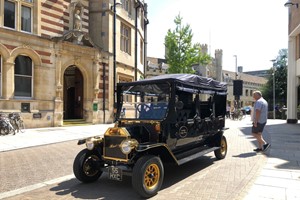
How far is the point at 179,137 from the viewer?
22.1 ft

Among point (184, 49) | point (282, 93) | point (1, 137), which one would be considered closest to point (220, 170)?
point (1, 137)

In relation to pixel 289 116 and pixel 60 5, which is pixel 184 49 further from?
pixel 60 5

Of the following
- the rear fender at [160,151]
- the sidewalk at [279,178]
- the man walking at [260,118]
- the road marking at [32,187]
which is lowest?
the road marking at [32,187]

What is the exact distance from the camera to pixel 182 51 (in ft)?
95.3

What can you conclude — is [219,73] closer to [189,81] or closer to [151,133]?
[189,81]

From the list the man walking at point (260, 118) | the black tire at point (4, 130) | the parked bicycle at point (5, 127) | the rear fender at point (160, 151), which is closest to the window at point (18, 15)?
the parked bicycle at point (5, 127)

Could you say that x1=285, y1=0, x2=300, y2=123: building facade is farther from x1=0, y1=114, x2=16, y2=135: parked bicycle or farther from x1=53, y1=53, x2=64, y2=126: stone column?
x1=0, y1=114, x2=16, y2=135: parked bicycle

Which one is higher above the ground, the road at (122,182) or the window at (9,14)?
the window at (9,14)

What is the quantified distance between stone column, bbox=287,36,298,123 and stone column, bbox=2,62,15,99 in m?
18.9

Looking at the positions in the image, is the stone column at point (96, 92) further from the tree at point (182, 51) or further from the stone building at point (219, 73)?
the stone building at point (219, 73)

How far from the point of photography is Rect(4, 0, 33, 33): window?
1652 centimetres

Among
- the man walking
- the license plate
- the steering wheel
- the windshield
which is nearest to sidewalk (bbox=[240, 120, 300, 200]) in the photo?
the man walking

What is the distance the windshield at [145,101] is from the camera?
21.8 ft

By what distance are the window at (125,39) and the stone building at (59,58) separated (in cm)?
8
